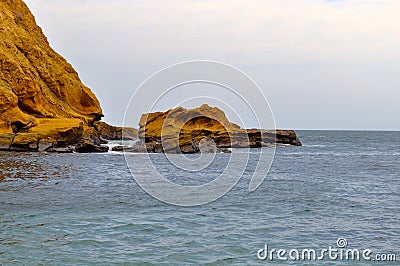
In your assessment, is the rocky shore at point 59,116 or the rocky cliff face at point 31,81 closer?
the rocky shore at point 59,116

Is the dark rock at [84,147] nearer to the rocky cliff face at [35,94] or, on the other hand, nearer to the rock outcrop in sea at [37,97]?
the rock outcrop in sea at [37,97]

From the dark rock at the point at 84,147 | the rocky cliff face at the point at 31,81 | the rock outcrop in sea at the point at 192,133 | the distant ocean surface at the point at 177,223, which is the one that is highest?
the rocky cliff face at the point at 31,81

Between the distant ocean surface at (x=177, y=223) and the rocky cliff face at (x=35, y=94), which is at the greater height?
the rocky cliff face at (x=35, y=94)

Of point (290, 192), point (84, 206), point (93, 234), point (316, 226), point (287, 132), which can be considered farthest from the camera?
point (287, 132)

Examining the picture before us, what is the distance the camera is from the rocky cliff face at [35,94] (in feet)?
162

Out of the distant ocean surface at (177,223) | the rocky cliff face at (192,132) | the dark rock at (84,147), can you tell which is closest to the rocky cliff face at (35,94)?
the dark rock at (84,147)

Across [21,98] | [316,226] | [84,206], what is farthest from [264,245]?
[21,98]

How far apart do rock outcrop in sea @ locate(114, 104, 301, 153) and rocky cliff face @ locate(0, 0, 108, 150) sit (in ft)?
25.8

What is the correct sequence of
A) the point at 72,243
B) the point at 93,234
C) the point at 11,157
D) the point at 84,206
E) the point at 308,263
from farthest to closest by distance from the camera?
the point at 11,157, the point at 84,206, the point at 93,234, the point at 72,243, the point at 308,263

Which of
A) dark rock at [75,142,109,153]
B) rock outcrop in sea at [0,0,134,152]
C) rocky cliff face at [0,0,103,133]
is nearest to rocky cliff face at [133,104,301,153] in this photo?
dark rock at [75,142,109,153]

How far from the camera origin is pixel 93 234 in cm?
1408

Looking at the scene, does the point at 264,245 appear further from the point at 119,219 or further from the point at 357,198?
the point at 357,198

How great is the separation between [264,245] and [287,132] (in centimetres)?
7563

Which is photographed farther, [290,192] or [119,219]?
[290,192]
